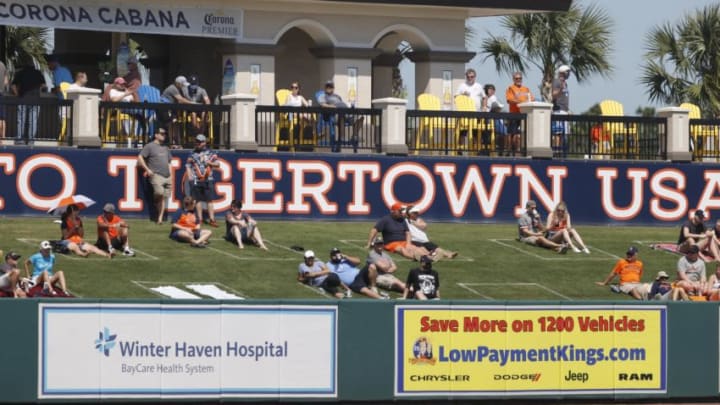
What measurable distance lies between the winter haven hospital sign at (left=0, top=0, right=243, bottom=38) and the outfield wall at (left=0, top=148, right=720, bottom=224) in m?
3.60

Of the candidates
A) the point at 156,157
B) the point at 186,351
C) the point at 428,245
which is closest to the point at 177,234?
the point at 156,157

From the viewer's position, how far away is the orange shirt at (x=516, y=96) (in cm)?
3869

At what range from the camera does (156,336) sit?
24641 mm

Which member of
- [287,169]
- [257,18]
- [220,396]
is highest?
[257,18]

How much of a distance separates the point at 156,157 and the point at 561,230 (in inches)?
326

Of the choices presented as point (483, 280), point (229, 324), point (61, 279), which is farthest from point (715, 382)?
point (61, 279)

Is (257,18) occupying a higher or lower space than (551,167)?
higher

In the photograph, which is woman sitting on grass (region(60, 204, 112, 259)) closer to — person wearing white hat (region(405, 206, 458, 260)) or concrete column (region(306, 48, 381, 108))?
person wearing white hat (region(405, 206, 458, 260))

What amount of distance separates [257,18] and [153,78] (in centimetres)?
631

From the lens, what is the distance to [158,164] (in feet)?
110

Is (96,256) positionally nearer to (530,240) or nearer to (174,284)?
(174,284)

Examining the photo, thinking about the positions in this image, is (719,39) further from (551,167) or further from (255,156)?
(255,156)

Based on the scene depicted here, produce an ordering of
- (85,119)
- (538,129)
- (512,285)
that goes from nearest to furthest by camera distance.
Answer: (512,285)
(85,119)
(538,129)

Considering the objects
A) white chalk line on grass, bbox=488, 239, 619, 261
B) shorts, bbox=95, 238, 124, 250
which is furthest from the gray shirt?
white chalk line on grass, bbox=488, 239, 619, 261
